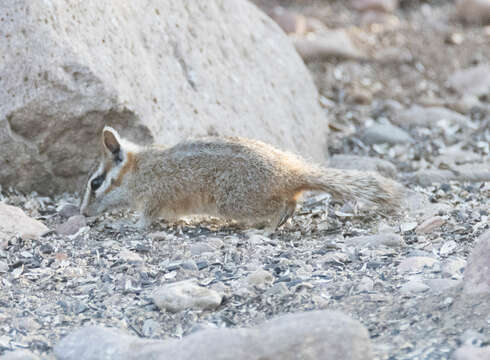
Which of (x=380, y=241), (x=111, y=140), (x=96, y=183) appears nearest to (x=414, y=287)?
(x=380, y=241)

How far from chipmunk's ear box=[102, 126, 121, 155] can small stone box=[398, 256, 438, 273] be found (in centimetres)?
257

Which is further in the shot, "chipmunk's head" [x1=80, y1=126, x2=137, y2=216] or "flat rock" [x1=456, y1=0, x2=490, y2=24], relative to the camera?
"flat rock" [x1=456, y1=0, x2=490, y2=24]

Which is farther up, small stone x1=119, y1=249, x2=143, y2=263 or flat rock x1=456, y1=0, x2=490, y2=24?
flat rock x1=456, y1=0, x2=490, y2=24

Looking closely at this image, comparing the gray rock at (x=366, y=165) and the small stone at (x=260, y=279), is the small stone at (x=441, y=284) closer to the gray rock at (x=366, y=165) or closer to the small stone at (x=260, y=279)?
the small stone at (x=260, y=279)

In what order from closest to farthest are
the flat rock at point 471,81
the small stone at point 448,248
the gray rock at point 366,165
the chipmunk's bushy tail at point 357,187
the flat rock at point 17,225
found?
the small stone at point 448,248 → the flat rock at point 17,225 → the chipmunk's bushy tail at point 357,187 → the gray rock at point 366,165 → the flat rock at point 471,81

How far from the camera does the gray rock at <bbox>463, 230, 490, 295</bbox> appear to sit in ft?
12.5

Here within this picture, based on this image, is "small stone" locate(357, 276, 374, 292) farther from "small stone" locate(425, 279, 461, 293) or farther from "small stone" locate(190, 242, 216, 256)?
"small stone" locate(190, 242, 216, 256)

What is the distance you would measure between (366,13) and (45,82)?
331 inches

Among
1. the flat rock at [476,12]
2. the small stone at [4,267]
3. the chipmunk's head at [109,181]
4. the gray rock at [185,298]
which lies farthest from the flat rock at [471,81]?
the small stone at [4,267]

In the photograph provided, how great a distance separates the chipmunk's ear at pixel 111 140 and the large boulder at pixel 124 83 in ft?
1.27

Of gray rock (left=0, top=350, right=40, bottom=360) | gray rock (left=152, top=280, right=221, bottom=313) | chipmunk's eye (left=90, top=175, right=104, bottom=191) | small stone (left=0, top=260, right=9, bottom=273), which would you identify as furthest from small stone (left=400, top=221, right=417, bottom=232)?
gray rock (left=0, top=350, right=40, bottom=360)

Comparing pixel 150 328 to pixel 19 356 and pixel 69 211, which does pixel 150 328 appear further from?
pixel 69 211

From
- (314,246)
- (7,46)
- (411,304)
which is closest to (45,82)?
(7,46)

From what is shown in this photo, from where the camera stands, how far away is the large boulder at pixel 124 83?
19.7 feet
